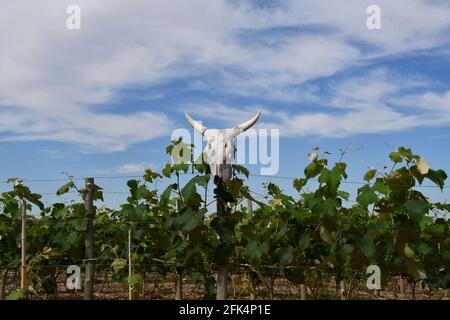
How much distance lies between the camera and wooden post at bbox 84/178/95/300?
7086mm

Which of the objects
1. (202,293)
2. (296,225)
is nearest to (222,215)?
(296,225)

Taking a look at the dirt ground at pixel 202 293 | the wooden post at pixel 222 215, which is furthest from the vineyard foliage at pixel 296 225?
the dirt ground at pixel 202 293

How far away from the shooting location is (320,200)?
250 inches

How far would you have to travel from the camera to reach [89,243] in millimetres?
7203

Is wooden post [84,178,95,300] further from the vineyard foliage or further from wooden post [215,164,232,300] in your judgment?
wooden post [215,164,232,300]

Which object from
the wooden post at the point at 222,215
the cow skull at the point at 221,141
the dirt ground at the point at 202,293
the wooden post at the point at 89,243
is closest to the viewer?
the wooden post at the point at 222,215

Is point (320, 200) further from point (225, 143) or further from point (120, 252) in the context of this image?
point (120, 252)

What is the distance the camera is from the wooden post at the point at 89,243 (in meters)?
7.09

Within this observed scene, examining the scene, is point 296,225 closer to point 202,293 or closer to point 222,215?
point 222,215

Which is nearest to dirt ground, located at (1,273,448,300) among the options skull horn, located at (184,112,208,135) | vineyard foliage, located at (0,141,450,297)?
vineyard foliage, located at (0,141,450,297)

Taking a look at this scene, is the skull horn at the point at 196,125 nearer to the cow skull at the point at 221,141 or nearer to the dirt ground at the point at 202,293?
the cow skull at the point at 221,141

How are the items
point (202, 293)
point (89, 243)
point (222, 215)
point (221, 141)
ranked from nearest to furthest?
point (222, 215)
point (221, 141)
point (89, 243)
point (202, 293)

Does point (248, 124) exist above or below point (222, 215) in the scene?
above

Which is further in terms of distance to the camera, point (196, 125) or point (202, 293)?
point (202, 293)
